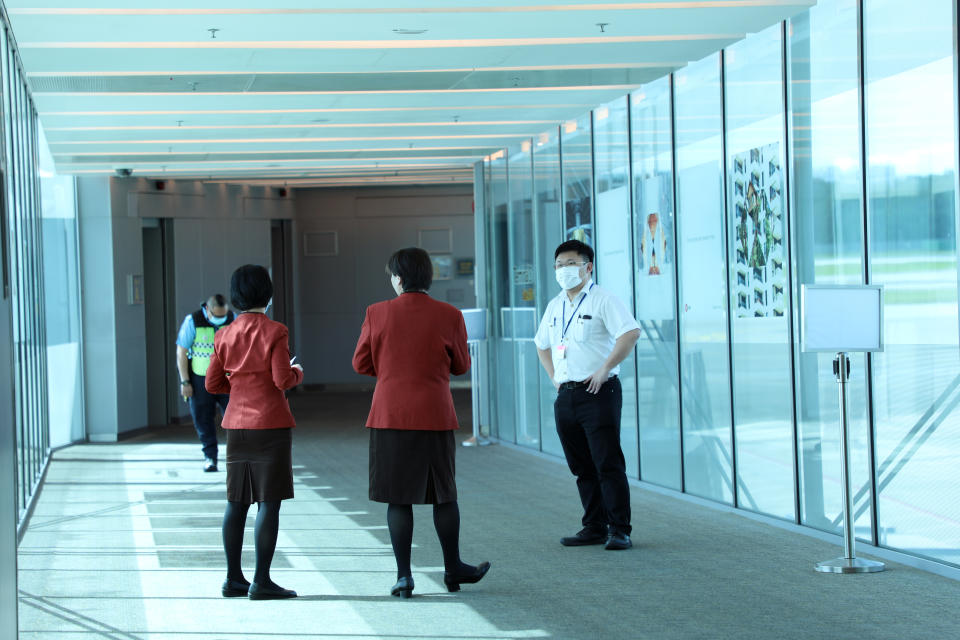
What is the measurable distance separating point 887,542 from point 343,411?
10738mm

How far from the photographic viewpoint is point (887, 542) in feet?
19.4

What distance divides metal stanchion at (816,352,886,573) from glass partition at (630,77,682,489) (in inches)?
105

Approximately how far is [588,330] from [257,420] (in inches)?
75.1

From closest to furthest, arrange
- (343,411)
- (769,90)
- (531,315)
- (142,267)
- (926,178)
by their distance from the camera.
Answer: (926,178) < (769,90) < (531,315) < (142,267) < (343,411)

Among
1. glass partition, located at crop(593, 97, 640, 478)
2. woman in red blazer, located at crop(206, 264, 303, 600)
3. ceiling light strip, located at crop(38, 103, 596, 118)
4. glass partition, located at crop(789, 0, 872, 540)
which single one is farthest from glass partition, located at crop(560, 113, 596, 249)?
woman in red blazer, located at crop(206, 264, 303, 600)

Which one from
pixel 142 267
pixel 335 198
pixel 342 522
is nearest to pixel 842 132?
pixel 342 522

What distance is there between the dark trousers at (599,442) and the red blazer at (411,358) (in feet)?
4.06

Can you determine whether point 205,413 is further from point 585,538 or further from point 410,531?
point 410,531

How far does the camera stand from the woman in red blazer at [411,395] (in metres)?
5.02

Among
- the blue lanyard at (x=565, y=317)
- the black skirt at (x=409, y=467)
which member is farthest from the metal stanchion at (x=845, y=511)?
the black skirt at (x=409, y=467)

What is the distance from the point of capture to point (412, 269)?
513 cm

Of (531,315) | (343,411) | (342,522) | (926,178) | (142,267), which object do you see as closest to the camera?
(926,178)

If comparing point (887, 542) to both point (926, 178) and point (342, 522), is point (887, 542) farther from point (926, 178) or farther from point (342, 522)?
point (342, 522)

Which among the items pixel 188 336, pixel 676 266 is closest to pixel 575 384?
pixel 676 266
